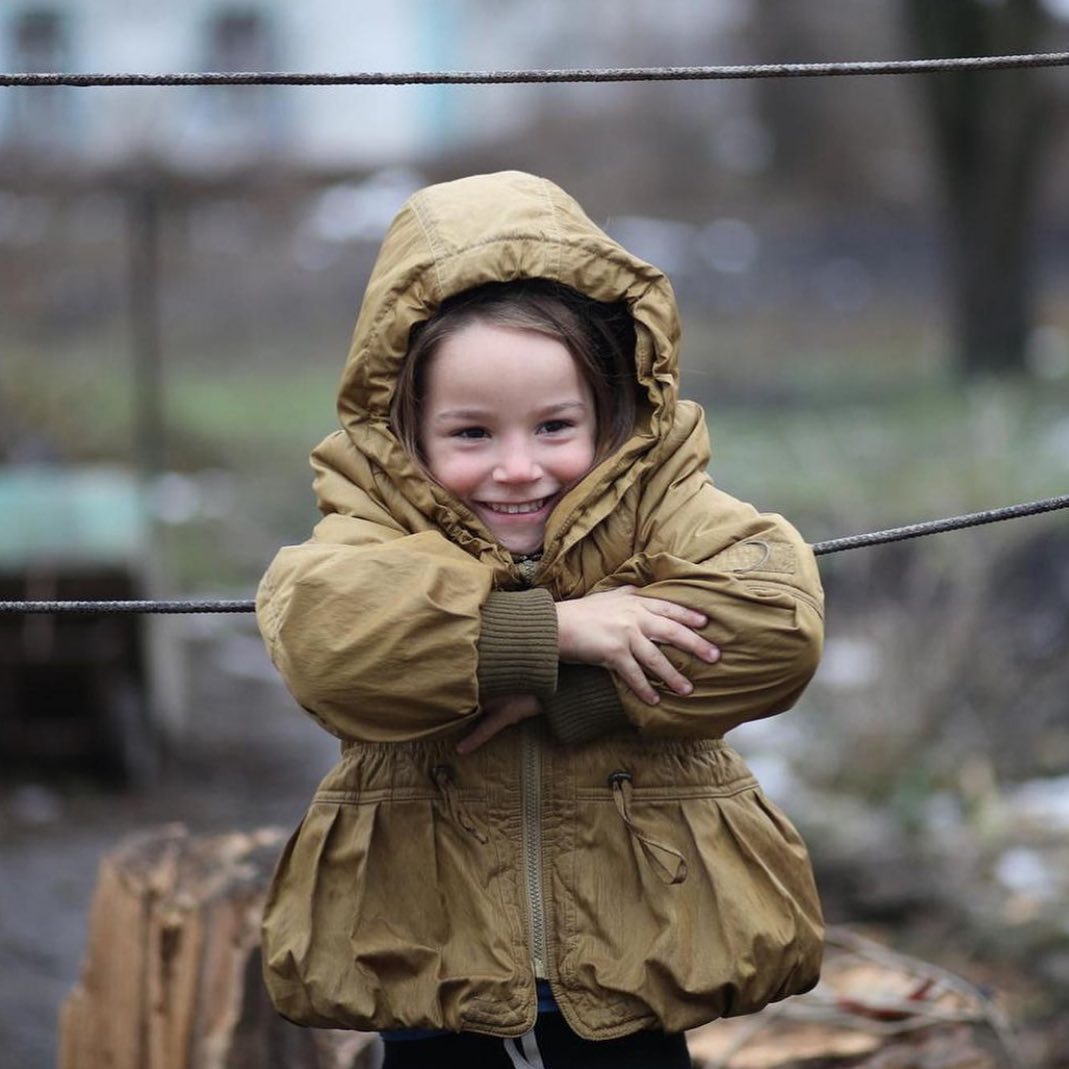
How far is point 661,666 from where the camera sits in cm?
192

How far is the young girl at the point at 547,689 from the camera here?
196cm

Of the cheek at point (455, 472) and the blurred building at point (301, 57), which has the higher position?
the blurred building at point (301, 57)

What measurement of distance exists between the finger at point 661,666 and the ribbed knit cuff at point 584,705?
6 cm

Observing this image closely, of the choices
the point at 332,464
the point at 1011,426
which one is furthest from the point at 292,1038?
the point at 1011,426

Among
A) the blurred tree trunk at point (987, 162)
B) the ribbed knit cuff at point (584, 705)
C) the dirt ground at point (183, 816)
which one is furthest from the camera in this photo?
the blurred tree trunk at point (987, 162)

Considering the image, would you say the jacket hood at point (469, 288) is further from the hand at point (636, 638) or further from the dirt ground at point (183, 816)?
the dirt ground at point (183, 816)

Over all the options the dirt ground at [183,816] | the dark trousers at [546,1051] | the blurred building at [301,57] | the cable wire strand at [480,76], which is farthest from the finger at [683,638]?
the blurred building at [301,57]

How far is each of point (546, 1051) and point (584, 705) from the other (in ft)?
1.34

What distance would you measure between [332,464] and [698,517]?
16.3 inches

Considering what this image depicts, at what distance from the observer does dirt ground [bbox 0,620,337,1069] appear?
15.2ft

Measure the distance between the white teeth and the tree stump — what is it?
1.22 meters

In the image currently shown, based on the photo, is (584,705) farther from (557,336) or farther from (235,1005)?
(235,1005)

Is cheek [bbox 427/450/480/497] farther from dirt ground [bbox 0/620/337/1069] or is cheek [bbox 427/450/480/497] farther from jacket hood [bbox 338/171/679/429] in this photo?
dirt ground [bbox 0/620/337/1069]

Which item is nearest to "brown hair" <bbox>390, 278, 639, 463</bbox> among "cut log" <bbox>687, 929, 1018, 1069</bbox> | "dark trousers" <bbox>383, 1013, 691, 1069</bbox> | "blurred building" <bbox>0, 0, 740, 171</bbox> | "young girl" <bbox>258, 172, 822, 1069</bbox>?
"young girl" <bbox>258, 172, 822, 1069</bbox>
